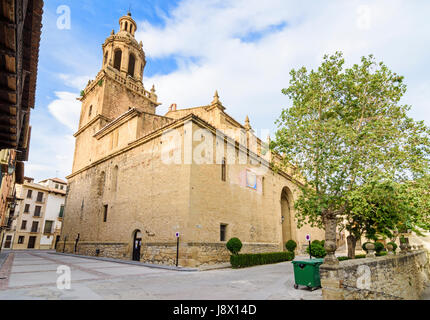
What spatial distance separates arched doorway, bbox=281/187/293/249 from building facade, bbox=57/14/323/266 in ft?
0.37

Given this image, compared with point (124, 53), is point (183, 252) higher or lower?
lower

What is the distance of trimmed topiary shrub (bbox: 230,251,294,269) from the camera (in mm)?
13539

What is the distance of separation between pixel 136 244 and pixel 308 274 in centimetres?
1264

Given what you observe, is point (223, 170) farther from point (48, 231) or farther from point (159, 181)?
point (48, 231)

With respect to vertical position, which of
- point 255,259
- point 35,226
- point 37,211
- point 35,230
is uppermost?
point 37,211

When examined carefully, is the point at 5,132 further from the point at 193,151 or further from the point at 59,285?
the point at 193,151

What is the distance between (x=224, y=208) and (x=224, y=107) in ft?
31.6

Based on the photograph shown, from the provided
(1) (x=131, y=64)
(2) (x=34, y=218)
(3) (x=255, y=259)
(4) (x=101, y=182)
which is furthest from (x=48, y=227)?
(3) (x=255, y=259)

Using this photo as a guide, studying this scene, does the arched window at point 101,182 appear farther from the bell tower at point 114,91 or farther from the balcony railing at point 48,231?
the balcony railing at point 48,231

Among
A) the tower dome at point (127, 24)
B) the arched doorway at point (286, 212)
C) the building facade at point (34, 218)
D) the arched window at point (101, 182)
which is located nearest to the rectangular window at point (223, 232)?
the arched window at point (101, 182)

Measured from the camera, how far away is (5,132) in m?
6.93

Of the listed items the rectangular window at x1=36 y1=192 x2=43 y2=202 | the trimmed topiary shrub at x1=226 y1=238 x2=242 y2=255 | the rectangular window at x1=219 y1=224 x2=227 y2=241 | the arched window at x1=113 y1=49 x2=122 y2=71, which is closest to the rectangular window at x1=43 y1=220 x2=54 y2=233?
the rectangular window at x1=36 y1=192 x2=43 y2=202

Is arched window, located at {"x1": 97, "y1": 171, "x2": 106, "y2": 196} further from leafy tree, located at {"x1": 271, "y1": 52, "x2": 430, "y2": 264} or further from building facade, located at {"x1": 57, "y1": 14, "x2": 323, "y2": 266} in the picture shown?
leafy tree, located at {"x1": 271, "y1": 52, "x2": 430, "y2": 264}

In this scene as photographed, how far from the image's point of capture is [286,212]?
27500 mm
